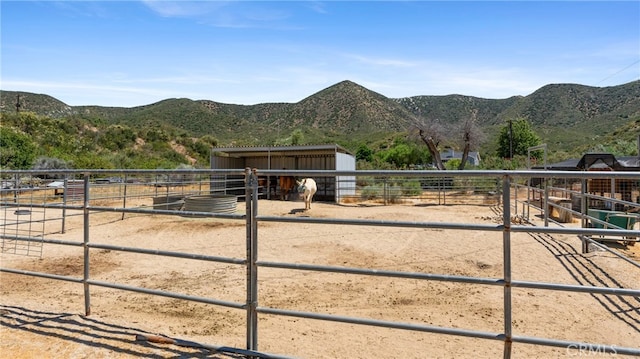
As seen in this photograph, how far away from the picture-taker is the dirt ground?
3.25 metres

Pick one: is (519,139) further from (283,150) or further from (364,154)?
(283,150)

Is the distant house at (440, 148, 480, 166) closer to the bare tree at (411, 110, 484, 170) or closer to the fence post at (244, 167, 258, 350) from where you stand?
the bare tree at (411, 110, 484, 170)

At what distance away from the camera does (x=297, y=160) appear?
21.7m

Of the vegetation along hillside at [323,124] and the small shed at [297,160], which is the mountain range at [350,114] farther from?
the small shed at [297,160]

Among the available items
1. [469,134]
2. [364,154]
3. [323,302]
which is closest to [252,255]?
[323,302]

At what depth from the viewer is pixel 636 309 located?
14.4ft

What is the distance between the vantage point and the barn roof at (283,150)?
18625 mm

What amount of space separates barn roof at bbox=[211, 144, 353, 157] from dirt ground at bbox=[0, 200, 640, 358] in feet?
34.5

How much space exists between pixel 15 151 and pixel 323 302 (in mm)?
31060

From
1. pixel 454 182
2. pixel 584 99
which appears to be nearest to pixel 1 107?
pixel 454 182

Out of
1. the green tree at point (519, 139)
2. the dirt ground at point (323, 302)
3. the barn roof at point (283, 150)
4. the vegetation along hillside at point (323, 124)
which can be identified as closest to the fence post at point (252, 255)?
the dirt ground at point (323, 302)

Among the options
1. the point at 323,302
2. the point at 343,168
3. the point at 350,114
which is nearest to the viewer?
the point at 323,302

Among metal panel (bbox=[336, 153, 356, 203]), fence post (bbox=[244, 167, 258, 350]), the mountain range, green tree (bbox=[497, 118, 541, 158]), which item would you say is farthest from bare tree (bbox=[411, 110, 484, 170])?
fence post (bbox=[244, 167, 258, 350])

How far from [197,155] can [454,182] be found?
35135mm
